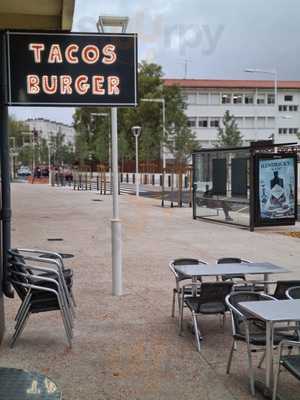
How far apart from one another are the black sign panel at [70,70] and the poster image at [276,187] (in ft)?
33.9

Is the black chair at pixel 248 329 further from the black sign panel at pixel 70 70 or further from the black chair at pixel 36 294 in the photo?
the black sign panel at pixel 70 70

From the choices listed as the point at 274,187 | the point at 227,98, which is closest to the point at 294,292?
the point at 274,187

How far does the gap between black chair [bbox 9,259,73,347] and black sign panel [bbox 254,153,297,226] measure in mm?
11263

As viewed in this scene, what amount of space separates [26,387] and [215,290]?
113 inches

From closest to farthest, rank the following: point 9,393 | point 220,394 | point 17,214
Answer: point 9,393, point 220,394, point 17,214

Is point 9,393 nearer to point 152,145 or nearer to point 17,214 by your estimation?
point 17,214

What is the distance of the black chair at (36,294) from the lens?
5539 millimetres

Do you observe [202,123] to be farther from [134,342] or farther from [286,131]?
[134,342]

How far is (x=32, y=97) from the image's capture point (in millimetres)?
5992

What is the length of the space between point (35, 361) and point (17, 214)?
16.6 m

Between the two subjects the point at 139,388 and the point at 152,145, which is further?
the point at 152,145

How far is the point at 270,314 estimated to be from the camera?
14.4 ft

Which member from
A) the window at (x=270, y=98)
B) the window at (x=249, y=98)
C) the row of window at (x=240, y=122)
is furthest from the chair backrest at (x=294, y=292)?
the window at (x=270, y=98)

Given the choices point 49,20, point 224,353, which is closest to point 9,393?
Answer: point 224,353
